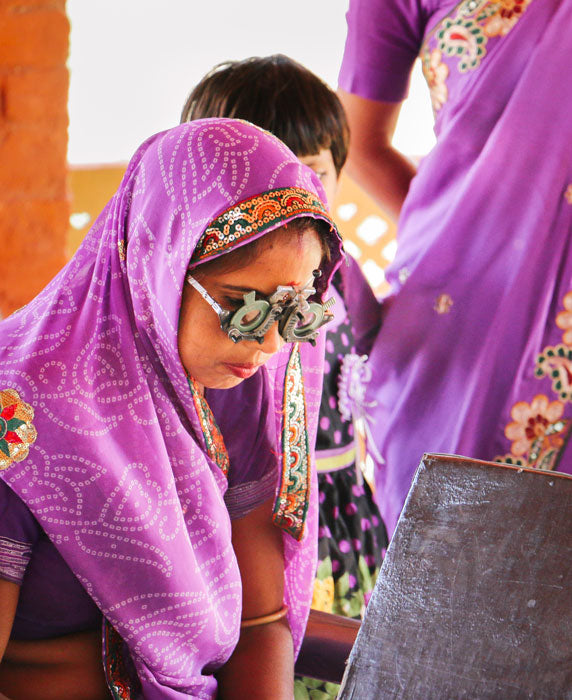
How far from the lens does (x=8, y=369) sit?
0.99m

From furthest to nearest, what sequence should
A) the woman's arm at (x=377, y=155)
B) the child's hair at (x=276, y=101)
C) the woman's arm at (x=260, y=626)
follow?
the woman's arm at (x=377, y=155), the child's hair at (x=276, y=101), the woman's arm at (x=260, y=626)

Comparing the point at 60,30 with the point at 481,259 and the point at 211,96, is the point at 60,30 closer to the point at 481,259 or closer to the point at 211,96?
the point at 211,96

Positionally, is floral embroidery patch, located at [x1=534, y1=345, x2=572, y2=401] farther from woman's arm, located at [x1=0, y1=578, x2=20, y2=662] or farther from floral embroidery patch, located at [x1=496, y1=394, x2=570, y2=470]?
woman's arm, located at [x1=0, y1=578, x2=20, y2=662]

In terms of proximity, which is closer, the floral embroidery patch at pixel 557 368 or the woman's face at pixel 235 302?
the woman's face at pixel 235 302

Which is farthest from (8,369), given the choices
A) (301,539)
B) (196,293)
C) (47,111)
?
(47,111)

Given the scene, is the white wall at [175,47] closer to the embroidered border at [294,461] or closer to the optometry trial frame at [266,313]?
the embroidered border at [294,461]

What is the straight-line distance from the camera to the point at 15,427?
979 millimetres

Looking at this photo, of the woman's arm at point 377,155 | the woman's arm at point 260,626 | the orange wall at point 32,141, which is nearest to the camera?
the woman's arm at point 260,626

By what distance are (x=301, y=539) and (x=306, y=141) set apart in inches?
27.0

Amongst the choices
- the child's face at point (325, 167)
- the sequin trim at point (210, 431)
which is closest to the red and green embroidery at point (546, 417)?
the child's face at point (325, 167)

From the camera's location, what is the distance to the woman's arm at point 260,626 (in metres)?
1.18

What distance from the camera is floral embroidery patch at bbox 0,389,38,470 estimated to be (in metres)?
0.97

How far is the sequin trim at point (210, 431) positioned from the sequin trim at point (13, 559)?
10.0 inches

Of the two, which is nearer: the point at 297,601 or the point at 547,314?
the point at 297,601
